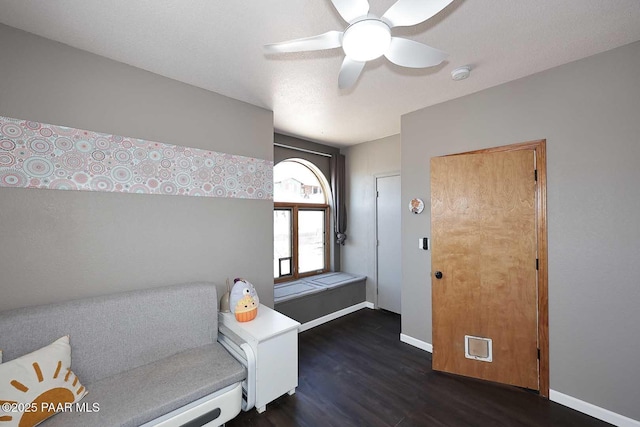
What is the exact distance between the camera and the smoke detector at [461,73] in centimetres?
200

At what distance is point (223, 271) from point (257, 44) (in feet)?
Answer: 6.20

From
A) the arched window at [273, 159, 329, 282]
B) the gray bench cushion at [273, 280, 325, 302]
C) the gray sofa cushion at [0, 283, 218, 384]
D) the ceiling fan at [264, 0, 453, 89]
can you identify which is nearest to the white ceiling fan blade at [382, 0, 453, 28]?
the ceiling fan at [264, 0, 453, 89]

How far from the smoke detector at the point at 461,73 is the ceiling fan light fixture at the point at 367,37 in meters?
1.19

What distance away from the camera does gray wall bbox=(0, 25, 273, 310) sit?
1.63m

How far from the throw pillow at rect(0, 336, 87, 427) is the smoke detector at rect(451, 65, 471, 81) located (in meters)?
3.17

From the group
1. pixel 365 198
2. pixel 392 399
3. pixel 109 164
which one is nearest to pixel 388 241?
pixel 365 198

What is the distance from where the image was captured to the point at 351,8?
110cm

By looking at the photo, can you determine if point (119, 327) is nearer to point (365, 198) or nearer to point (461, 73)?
point (461, 73)

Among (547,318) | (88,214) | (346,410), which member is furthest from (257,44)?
(547,318)

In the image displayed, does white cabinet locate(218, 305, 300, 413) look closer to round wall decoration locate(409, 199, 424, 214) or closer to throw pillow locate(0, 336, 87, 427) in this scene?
throw pillow locate(0, 336, 87, 427)

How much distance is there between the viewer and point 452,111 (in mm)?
2543

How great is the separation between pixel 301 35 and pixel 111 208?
1811 millimetres

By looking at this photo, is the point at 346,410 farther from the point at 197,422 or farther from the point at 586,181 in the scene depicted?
the point at 586,181

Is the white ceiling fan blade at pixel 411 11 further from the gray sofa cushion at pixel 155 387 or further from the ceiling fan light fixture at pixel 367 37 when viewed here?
the gray sofa cushion at pixel 155 387
